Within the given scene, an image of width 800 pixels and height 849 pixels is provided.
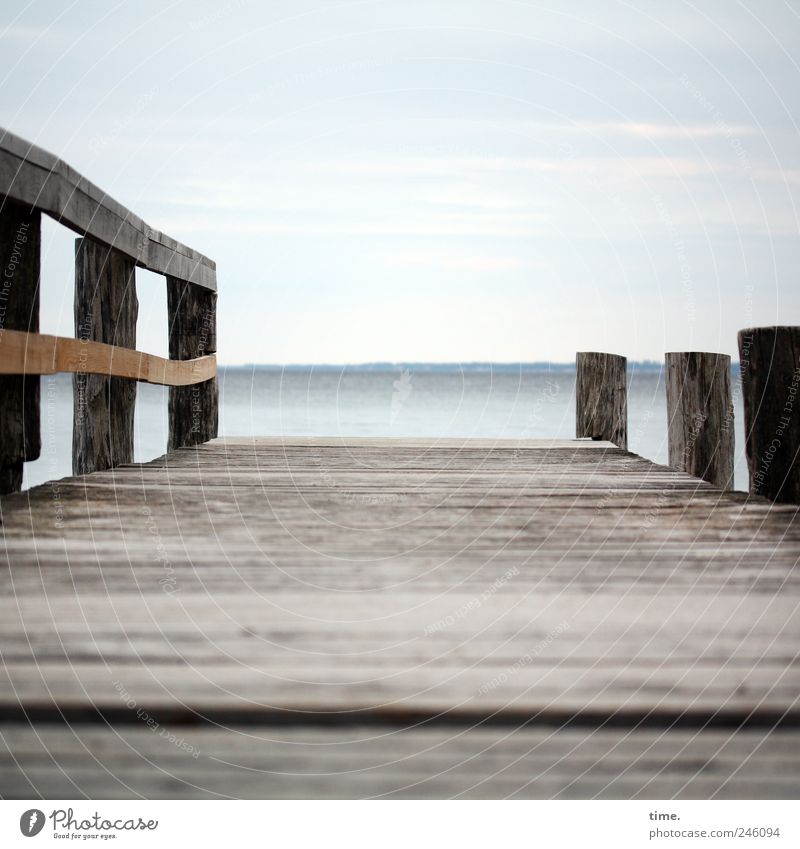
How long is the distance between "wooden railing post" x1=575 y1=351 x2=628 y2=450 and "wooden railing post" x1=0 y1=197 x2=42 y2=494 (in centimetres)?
341

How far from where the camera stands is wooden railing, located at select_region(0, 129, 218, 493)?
2.22m

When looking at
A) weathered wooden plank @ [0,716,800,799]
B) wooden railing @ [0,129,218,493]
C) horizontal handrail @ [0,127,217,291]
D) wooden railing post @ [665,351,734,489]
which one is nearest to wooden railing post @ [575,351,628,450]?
wooden railing post @ [665,351,734,489]

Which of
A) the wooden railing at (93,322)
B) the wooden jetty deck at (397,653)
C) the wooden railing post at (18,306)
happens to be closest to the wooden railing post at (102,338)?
the wooden railing at (93,322)

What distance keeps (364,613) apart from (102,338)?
6.32 ft

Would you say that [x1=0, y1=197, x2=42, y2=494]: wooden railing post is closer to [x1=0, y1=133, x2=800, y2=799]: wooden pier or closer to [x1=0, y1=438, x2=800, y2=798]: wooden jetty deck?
[x1=0, y1=133, x2=800, y2=799]: wooden pier

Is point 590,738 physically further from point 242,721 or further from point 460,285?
point 460,285

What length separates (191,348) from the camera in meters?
4.27

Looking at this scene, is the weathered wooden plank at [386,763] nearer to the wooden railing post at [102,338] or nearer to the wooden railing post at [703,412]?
the wooden railing post at [102,338]

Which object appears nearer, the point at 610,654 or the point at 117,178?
the point at 610,654

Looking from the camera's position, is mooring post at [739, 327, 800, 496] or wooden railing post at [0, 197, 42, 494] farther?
mooring post at [739, 327, 800, 496]

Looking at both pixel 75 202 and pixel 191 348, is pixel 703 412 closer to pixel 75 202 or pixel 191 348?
pixel 191 348
